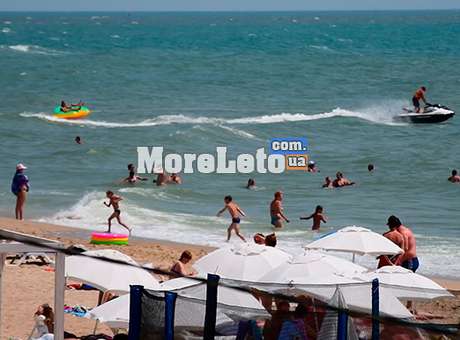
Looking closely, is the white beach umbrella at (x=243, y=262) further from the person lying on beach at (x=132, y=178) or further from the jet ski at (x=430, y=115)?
the jet ski at (x=430, y=115)

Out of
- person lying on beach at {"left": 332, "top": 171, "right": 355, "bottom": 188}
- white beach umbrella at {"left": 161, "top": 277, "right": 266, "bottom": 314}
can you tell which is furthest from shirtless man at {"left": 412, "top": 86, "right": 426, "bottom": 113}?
white beach umbrella at {"left": 161, "top": 277, "right": 266, "bottom": 314}

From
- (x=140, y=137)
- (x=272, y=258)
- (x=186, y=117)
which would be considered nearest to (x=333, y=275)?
(x=272, y=258)

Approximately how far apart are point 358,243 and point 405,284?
202 cm

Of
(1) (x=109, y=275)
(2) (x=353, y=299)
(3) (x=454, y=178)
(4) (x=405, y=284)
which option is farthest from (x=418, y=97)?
(2) (x=353, y=299)

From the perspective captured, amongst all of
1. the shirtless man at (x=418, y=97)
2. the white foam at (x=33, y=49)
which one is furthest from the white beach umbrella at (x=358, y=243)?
the white foam at (x=33, y=49)

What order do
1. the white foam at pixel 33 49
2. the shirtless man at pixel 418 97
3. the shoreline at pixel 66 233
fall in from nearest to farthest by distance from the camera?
the shoreline at pixel 66 233, the shirtless man at pixel 418 97, the white foam at pixel 33 49

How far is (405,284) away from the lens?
35.6 feet

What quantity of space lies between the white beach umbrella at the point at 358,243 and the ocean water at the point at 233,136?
13.7 ft

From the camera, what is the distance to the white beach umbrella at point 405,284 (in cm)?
1031

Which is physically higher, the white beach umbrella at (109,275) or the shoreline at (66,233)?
the white beach umbrella at (109,275)

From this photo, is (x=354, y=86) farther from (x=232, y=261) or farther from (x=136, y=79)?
(x=232, y=261)

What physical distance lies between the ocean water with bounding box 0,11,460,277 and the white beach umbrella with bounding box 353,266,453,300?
599 centimetres

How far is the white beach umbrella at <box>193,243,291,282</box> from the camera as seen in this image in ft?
36.8

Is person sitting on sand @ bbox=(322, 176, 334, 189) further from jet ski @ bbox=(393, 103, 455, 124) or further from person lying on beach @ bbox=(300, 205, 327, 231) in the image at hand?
jet ski @ bbox=(393, 103, 455, 124)
